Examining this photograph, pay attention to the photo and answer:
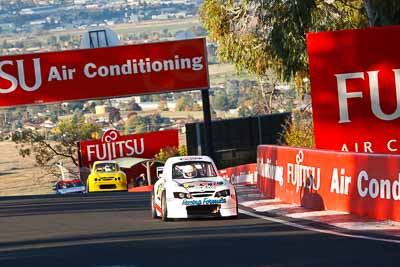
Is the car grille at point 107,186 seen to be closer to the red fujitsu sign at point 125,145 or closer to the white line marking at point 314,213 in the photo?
the red fujitsu sign at point 125,145

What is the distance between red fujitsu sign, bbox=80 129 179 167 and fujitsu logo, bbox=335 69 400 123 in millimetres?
48829

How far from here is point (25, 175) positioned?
151 m

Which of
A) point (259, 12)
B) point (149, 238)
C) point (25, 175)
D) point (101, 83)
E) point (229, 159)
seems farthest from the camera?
point (25, 175)

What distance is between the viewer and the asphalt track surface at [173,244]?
47.4 ft

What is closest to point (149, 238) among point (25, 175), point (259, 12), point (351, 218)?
point (351, 218)

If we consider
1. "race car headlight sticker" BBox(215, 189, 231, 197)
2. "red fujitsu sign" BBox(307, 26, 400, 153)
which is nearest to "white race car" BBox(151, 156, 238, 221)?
"race car headlight sticker" BBox(215, 189, 231, 197)

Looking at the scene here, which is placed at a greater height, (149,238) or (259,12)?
(259,12)

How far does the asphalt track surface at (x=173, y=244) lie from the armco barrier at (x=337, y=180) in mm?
1475

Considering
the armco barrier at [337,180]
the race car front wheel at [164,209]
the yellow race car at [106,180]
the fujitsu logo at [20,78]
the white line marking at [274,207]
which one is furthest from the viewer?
the yellow race car at [106,180]

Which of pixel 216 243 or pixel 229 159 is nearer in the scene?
pixel 216 243

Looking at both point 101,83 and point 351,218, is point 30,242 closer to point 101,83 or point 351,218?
point 351,218

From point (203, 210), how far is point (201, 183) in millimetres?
485

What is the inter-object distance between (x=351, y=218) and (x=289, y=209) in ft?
10.5

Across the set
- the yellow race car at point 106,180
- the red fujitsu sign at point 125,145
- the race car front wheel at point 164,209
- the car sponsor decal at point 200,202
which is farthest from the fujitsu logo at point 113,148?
the car sponsor decal at point 200,202
